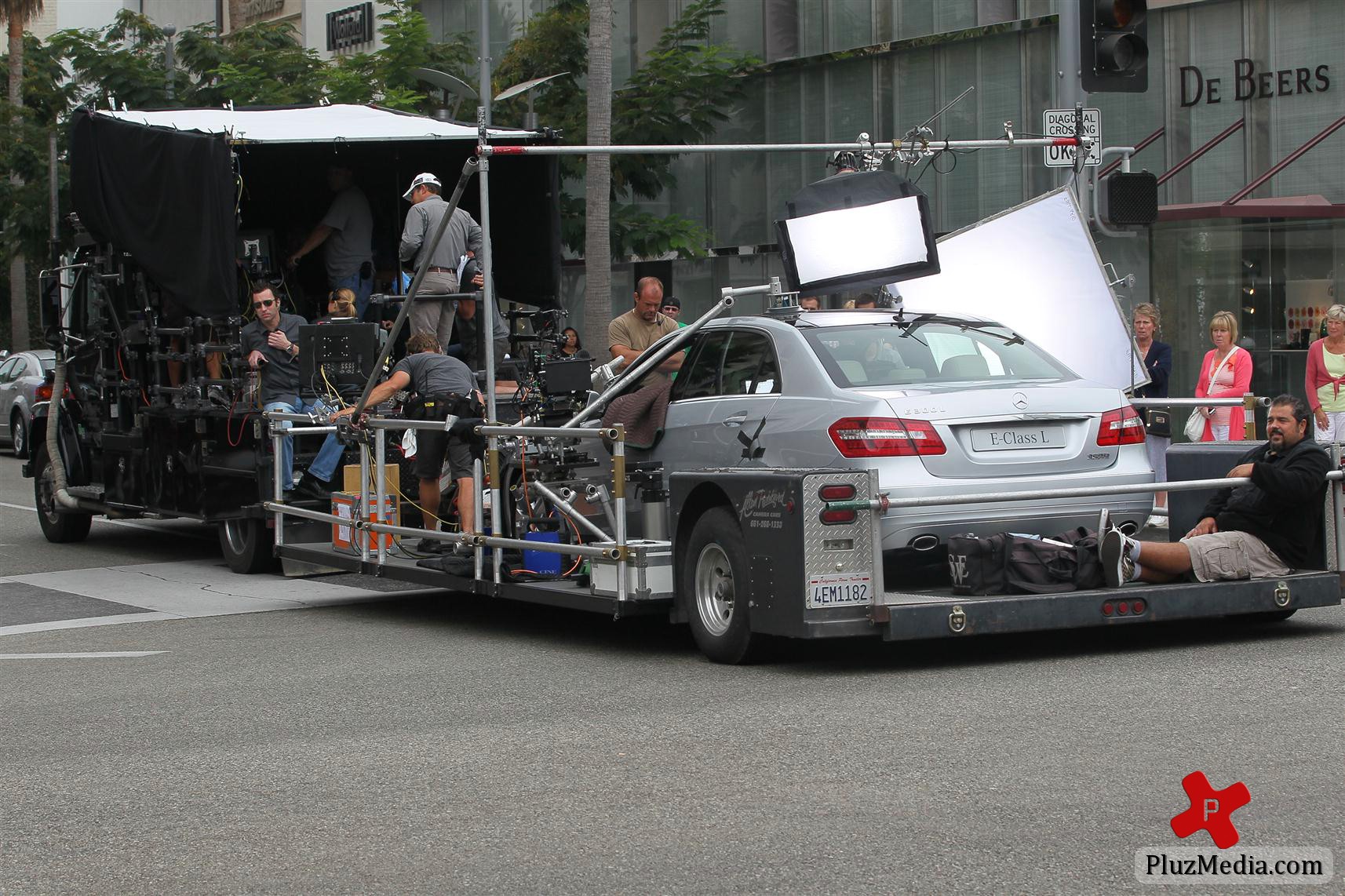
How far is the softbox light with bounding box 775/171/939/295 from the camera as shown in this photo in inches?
400

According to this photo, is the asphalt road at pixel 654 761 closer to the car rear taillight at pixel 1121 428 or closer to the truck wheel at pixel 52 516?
the car rear taillight at pixel 1121 428

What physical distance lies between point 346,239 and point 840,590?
876cm

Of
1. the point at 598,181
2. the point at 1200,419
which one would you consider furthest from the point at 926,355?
the point at 598,181

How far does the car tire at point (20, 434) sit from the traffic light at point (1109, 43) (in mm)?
20261

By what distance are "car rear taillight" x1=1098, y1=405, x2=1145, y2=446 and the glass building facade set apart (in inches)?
326

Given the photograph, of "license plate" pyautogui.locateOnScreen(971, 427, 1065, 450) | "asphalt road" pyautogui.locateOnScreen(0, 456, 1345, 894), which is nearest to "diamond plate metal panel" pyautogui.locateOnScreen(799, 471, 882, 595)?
"asphalt road" pyautogui.locateOnScreen(0, 456, 1345, 894)

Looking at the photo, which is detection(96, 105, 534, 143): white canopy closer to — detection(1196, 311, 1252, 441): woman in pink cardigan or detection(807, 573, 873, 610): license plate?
detection(1196, 311, 1252, 441): woman in pink cardigan

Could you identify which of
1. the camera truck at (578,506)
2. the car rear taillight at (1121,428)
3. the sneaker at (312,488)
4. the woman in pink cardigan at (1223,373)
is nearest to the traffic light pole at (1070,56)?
the woman in pink cardigan at (1223,373)

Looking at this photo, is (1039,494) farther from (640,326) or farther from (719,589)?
(640,326)

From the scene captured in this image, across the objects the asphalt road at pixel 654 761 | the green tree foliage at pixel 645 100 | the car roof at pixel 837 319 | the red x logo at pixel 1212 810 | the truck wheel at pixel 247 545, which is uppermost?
the green tree foliage at pixel 645 100

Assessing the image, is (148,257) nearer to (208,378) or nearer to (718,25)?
(208,378)

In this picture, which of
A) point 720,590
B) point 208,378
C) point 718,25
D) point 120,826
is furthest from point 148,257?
point 718,25

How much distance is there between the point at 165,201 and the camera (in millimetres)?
14398

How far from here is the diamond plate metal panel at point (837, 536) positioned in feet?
27.5
